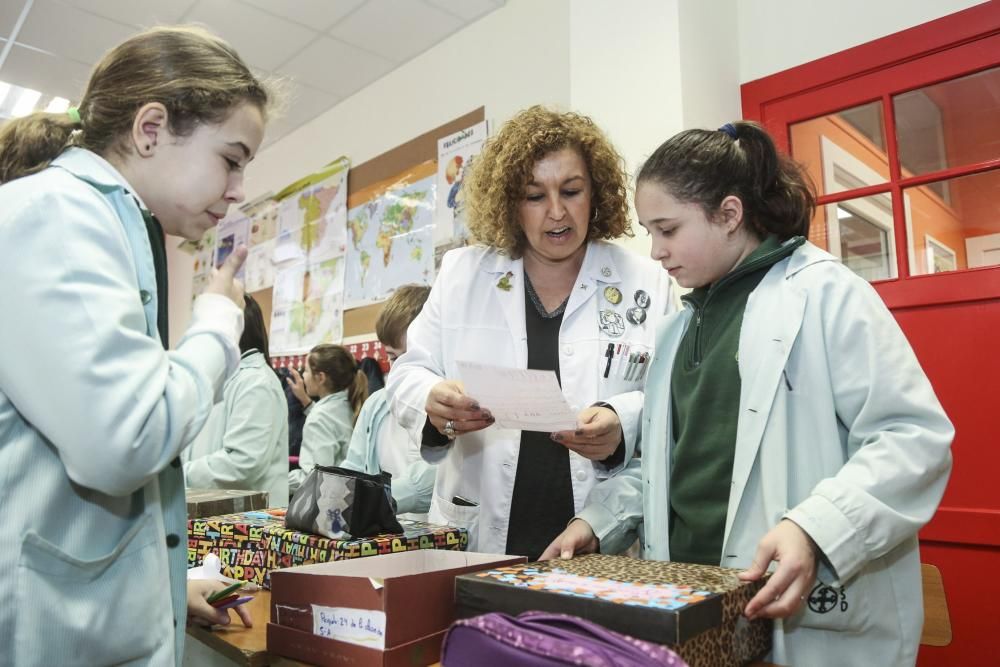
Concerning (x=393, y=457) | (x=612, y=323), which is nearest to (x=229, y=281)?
(x=612, y=323)

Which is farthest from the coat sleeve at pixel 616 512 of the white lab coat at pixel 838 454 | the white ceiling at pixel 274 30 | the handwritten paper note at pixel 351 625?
the white ceiling at pixel 274 30

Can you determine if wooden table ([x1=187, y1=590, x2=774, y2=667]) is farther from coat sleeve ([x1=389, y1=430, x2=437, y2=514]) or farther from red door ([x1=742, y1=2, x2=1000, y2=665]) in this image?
→ red door ([x1=742, y1=2, x2=1000, y2=665])

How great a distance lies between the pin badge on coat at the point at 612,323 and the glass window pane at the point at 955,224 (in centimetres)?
126

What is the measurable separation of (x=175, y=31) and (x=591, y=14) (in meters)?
2.05

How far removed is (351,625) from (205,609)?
323 mm

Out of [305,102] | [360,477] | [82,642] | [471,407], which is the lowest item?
[82,642]

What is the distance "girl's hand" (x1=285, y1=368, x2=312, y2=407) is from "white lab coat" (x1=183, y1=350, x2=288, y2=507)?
1.45 metres

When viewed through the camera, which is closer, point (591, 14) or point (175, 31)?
point (175, 31)

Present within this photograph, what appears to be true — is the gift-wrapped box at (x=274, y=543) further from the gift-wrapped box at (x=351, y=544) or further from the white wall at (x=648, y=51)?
the white wall at (x=648, y=51)

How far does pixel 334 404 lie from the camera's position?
3410 mm

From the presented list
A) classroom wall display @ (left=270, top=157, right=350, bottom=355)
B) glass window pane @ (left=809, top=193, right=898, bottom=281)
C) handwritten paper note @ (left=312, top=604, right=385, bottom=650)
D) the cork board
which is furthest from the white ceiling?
handwritten paper note @ (left=312, top=604, right=385, bottom=650)

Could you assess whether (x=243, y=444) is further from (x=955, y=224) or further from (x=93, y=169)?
(x=955, y=224)

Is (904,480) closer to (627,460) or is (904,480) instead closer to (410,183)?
(627,460)

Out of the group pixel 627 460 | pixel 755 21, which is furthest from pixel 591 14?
pixel 627 460
